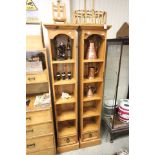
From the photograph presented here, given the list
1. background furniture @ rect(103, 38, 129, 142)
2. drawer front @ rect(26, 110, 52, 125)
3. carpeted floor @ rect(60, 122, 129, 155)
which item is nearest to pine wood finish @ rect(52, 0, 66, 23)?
background furniture @ rect(103, 38, 129, 142)

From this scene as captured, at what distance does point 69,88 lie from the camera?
2127 millimetres

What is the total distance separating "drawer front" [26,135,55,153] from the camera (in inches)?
69.9

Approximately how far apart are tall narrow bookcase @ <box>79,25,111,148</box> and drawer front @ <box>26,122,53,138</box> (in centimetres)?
51

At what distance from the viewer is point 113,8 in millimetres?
2117

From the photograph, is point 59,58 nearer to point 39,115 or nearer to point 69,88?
point 69,88

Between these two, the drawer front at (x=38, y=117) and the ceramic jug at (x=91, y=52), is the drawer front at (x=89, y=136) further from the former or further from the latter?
the ceramic jug at (x=91, y=52)

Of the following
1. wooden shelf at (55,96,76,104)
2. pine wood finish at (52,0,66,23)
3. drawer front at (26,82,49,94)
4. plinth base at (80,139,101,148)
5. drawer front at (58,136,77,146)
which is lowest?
plinth base at (80,139,101,148)

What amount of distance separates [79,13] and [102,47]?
531mm

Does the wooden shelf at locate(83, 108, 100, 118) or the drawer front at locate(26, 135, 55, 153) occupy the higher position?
the wooden shelf at locate(83, 108, 100, 118)

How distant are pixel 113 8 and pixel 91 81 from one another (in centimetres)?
121

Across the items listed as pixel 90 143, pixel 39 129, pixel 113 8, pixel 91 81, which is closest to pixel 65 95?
pixel 91 81

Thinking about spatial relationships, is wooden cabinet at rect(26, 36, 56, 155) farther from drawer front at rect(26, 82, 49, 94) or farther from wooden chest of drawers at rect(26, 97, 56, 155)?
drawer front at rect(26, 82, 49, 94)

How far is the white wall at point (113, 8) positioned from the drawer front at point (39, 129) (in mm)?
1662
